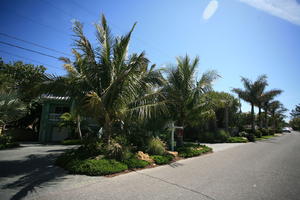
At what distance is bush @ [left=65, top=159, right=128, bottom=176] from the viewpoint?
16.8 feet

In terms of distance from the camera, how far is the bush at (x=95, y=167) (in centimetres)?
512

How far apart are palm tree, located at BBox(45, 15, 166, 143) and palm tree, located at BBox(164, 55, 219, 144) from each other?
3237 millimetres

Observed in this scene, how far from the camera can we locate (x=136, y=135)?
9.51 metres

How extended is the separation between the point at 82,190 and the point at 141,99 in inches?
173

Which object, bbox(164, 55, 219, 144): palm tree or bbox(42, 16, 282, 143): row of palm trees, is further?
bbox(164, 55, 219, 144): palm tree

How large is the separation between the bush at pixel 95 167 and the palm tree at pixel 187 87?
5.30m

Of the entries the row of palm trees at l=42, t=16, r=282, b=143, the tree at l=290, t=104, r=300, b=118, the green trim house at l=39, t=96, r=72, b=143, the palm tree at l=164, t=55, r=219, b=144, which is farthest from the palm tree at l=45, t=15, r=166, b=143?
the tree at l=290, t=104, r=300, b=118

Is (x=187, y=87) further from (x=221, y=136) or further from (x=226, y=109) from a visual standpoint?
(x=226, y=109)

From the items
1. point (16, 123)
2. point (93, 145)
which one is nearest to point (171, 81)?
point (93, 145)

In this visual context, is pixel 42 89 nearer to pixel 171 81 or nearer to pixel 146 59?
pixel 146 59

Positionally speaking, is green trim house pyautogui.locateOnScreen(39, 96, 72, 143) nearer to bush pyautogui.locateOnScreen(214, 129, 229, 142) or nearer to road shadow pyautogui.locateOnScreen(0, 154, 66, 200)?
road shadow pyautogui.locateOnScreen(0, 154, 66, 200)

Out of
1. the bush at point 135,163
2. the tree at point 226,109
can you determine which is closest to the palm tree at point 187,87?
the bush at point 135,163

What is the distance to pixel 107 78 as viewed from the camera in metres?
6.95

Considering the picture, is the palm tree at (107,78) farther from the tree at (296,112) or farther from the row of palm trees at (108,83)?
the tree at (296,112)
